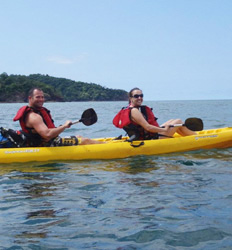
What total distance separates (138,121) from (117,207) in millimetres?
3399

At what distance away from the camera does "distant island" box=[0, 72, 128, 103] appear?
95.3 meters

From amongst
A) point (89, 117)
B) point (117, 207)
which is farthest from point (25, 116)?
point (117, 207)

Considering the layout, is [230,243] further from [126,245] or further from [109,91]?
[109,91]

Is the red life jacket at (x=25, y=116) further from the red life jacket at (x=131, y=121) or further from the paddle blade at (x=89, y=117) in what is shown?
the red life jacket at (x=131, y=121)

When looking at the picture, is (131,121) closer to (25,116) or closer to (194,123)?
(194,123)

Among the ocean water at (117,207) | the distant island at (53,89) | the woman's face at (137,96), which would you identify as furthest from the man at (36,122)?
the distant island at (53,89)

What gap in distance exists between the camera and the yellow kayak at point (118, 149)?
6.61 metres

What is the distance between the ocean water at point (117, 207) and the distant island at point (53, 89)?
88636 mm

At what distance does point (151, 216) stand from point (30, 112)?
3.52 metres

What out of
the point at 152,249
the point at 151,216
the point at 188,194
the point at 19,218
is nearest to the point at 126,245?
the point at 152,249

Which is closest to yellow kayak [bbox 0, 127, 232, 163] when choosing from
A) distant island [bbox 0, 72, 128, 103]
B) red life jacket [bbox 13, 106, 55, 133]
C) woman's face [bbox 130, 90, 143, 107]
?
red life jacket [bbox 13, 106, 55, 133]

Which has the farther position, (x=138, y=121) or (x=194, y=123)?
(x=194, y=123)

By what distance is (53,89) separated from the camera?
106 meters

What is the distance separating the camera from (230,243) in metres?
2.91
